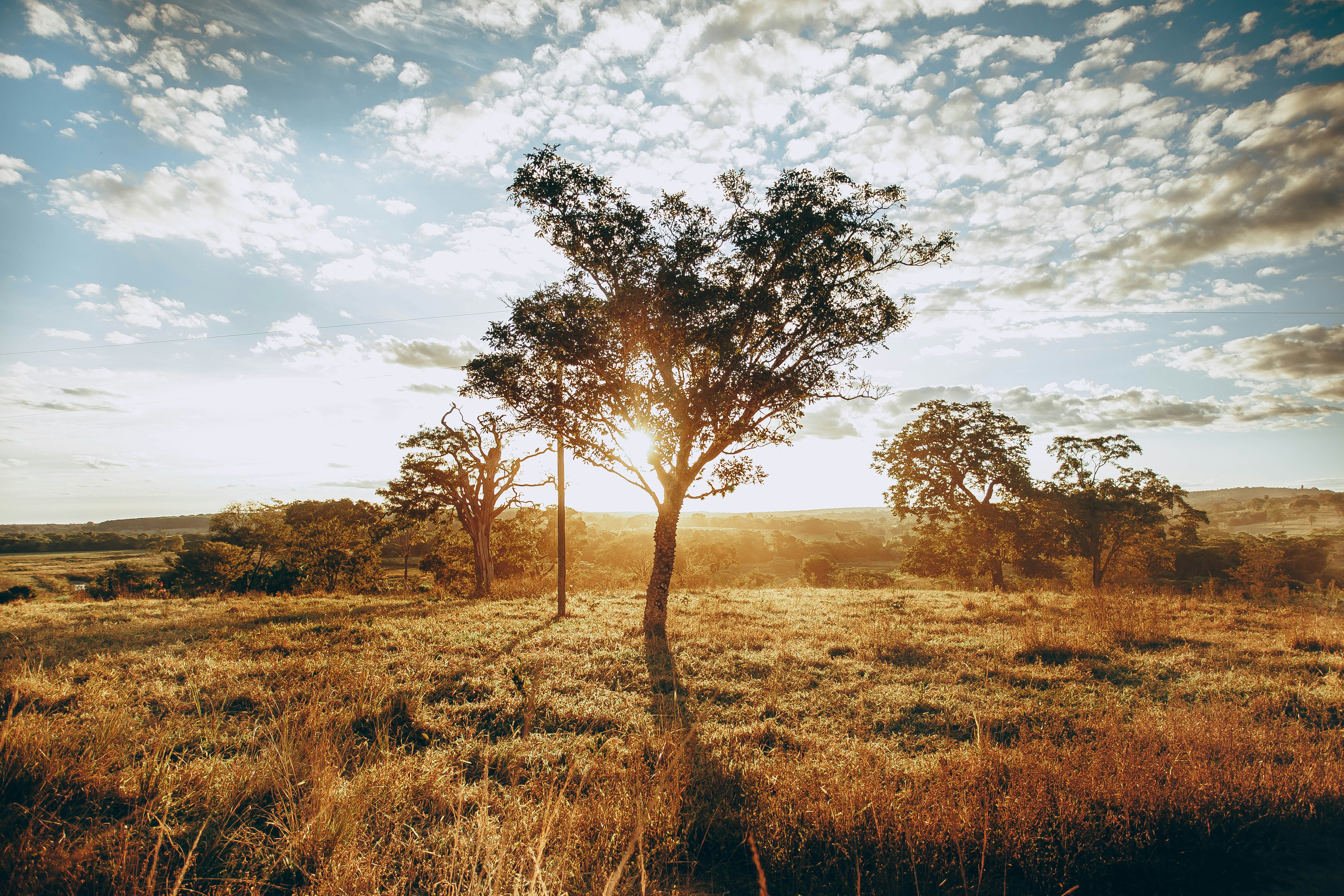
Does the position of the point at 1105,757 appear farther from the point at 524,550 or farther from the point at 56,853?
the point at 524,550

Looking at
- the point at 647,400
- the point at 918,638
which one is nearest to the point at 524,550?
the point at 647,400

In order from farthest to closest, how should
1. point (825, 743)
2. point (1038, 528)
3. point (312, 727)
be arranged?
1. point (1038, 528)
2. point (825, 743)
3. point (312, 727)

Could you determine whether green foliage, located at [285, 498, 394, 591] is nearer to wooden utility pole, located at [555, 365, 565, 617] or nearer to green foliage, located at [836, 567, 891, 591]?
wooden utility pole, located at [555, 365, 565, 617]

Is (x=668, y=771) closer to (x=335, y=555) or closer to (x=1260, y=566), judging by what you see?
(x=335, y=555)

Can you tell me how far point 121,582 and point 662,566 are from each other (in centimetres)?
4264

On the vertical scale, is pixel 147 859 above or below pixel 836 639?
above

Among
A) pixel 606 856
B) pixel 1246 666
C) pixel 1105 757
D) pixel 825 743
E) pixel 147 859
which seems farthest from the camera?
pixel 1246 666

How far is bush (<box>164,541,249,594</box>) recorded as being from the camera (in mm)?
40688

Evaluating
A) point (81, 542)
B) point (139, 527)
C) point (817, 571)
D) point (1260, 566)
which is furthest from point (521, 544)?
point (139, 527)

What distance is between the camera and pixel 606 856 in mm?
3562

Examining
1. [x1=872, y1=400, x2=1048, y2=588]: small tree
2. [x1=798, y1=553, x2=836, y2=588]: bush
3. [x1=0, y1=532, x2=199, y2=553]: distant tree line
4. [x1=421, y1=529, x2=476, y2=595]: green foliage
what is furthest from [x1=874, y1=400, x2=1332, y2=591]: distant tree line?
[x1=0, y1=532, x2=199, y2=553]: distant tree line

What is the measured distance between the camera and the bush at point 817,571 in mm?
52469

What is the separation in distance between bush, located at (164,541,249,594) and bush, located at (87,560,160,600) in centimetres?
164

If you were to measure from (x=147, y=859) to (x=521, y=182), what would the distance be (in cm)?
1403
